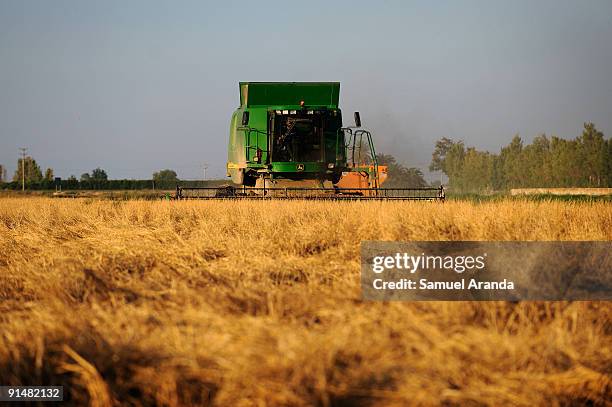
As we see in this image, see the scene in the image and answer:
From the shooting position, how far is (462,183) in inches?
4245

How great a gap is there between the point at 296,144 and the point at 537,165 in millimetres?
72243

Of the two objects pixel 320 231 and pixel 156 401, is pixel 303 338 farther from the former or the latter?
pixel 320 231

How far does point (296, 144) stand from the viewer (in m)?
18.5

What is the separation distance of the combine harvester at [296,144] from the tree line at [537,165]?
54.9 meters

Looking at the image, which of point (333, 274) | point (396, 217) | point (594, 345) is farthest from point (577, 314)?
point (396, 217)

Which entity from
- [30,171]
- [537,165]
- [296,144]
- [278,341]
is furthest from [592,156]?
[30,171]

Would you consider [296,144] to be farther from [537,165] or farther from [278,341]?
[537,165]

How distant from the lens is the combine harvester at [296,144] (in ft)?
59.5

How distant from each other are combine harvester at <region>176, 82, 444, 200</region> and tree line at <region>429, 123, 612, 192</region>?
54.9m

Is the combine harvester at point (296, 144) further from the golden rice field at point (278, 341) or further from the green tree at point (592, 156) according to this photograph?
the green tree at point (592, 156)

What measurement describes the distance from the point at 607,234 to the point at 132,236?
5.21 metres

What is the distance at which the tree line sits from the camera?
7569cm

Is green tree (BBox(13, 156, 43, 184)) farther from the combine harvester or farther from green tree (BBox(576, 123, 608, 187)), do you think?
the combine harvester

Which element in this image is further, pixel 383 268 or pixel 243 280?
pixel 383 268
